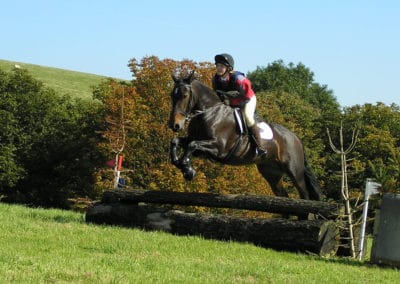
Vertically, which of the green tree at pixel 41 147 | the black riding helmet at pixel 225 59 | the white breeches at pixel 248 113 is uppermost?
the black riding helmet at pixel 225 59

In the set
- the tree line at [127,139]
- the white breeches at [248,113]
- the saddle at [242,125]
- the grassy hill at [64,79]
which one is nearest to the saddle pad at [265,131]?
the saddle at [242,125]

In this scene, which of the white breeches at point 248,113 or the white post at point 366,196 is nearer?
the white post at point 366,196

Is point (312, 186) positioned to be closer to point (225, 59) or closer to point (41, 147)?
point (225, 59)

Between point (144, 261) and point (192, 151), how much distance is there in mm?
3487

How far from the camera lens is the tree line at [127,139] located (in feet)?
102

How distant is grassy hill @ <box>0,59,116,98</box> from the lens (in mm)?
66750

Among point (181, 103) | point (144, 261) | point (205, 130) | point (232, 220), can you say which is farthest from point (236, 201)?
point (144, 261)

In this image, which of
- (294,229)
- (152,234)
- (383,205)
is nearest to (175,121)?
(152,234)

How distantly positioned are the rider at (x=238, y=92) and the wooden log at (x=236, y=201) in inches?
49.3

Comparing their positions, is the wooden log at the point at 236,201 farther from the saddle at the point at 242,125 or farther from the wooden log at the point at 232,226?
the saddle at the point at 242,125

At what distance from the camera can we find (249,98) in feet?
37.3

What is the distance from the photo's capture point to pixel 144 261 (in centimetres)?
727

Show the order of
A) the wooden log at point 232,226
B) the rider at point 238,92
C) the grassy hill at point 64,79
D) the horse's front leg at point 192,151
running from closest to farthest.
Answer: the wooden log at point 232,226 < the horse's front leg at point 192,151 < the rider at point 238,92 < the grassy hill at point 64,79

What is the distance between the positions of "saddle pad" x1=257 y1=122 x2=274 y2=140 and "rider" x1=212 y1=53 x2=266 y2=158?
→ 16cm
